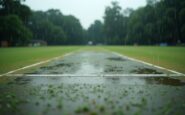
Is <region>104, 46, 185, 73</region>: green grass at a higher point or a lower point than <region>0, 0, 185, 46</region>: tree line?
lower

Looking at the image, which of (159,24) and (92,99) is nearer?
(92,99)

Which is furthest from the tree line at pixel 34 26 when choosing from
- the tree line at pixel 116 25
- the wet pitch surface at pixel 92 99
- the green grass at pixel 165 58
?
the wet pitch surface at pixel 92 99

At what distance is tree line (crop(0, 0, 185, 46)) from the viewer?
90500mm

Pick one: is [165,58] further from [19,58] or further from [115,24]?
[115,24]

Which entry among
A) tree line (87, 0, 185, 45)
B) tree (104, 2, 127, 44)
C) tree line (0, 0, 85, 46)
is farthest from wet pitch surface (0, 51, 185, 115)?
tree (104, 2, 127, 44)

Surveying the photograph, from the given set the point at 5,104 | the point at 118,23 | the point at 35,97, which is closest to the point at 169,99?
the point at 35,97

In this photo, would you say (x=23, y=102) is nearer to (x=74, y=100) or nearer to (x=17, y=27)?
(x=74, y=100)

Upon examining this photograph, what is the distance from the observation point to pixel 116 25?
143875mm

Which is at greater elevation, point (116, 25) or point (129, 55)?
point (116, 25)

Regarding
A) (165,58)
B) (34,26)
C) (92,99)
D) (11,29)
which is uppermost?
(34,26)

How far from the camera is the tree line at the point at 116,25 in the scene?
297 feet

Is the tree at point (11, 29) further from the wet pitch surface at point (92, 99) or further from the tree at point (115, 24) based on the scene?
the wet pitch surface at point (92, 99)

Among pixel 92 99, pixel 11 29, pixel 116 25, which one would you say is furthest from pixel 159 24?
pixel 92 99

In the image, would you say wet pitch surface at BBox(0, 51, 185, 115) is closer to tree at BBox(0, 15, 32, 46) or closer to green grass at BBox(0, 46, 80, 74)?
green grass at BBox(0, 46, 80, 74)
